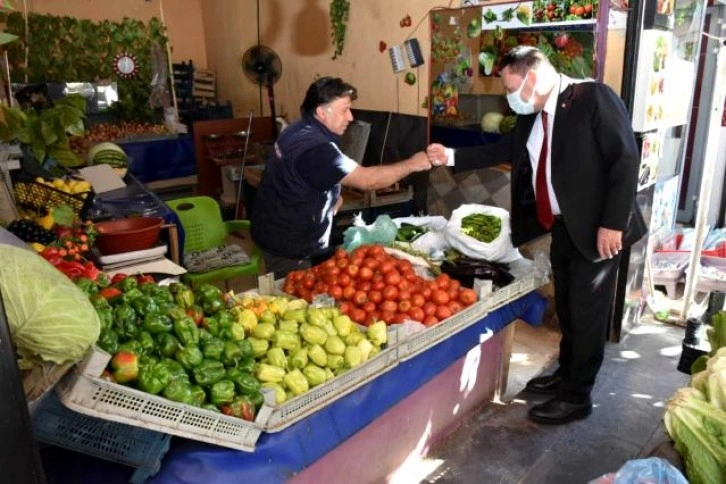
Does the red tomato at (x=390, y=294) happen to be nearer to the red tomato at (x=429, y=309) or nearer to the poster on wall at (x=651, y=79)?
the red tomato at (x=429, y=309)

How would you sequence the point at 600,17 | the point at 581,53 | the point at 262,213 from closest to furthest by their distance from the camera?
the point at 262,213 < the point at 600,17 < the point at 581,53

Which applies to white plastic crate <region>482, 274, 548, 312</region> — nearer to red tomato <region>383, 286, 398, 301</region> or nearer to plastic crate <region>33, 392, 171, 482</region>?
red tomato <region>383, 286, 398, 301</region>

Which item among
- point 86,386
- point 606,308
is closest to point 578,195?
point 606,308

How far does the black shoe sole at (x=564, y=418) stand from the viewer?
293cm

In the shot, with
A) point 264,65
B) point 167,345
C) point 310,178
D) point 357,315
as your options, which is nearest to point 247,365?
point 167,345

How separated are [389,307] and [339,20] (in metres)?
4.86

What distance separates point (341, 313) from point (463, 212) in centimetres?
133

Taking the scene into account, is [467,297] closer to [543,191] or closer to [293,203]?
[543,191]

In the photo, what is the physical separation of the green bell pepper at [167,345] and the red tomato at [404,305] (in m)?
1.01

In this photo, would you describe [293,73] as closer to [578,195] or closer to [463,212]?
[463,212]

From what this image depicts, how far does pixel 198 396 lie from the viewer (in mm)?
1611

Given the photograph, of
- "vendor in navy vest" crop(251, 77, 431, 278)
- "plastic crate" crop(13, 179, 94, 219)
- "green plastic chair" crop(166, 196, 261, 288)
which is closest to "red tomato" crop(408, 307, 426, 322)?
"vendor in navy vest" crop(251, 77, 431, 278)

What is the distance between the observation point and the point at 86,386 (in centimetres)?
136

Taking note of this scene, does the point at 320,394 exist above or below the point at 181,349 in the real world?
below
